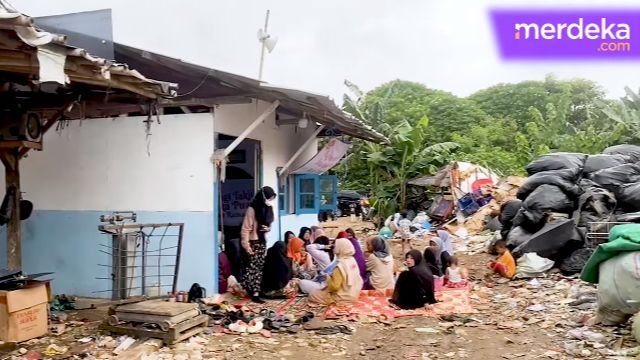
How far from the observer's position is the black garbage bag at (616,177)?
936 cm

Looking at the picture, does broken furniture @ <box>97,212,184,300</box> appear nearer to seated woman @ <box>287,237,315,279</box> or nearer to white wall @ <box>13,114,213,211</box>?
white wall @ <box>13,114,213,211</box>

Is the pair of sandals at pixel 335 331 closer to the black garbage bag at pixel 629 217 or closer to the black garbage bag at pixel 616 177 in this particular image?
the black garbage bag at pixel 629 217

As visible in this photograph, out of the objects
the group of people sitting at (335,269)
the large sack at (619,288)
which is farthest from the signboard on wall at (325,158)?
the large sack at (619,288)

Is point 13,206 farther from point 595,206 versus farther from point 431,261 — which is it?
point 595,206

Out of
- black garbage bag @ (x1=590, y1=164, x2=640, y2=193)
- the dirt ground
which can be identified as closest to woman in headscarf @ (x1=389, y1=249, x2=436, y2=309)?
the dirt ground

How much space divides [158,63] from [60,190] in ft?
7.08

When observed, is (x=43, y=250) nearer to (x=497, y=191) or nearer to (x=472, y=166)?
(x=497, y=191)

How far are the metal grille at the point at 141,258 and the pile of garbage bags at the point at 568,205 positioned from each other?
5.39 meters

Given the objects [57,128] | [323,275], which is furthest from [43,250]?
[323,275]

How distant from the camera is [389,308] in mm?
6762

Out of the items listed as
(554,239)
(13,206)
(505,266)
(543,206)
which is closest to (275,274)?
(13,206)

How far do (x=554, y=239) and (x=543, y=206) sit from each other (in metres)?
0.90

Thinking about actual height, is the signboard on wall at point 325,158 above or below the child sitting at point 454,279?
above

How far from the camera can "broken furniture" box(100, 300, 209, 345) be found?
5.05 m
